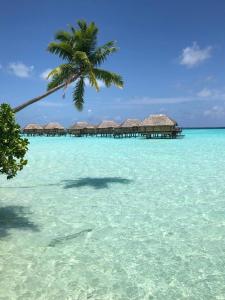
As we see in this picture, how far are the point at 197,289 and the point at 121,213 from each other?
143 inches

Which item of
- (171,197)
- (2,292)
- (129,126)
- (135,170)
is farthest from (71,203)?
(129,126)

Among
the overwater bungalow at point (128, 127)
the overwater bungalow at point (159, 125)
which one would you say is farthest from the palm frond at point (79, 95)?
the overwater bungalow at point (128, 127)

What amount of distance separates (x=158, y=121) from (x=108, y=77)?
30.0 meters

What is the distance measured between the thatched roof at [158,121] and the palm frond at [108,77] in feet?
95.9

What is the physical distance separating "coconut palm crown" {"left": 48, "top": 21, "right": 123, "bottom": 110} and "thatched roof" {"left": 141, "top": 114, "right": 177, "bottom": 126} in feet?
96.4

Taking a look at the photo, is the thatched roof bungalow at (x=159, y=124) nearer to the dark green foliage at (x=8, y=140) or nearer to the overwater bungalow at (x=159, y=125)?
the overwater bungalow at (x=159, y=125)

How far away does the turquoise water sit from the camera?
4.41 m

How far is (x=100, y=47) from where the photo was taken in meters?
11.2

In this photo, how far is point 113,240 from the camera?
6105 millimetres

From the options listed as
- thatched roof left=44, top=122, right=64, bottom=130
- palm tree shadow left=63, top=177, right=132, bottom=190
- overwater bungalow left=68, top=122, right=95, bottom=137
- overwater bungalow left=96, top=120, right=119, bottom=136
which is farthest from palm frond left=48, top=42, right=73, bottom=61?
thatched roof left=44, top=122, right=64, bottom=130

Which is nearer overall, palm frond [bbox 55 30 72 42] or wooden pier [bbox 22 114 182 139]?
palm frond [bbox 55 30 72 42]

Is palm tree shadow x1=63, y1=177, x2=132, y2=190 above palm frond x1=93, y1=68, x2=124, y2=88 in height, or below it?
below

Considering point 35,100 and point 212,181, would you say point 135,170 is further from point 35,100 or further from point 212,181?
point 35,100

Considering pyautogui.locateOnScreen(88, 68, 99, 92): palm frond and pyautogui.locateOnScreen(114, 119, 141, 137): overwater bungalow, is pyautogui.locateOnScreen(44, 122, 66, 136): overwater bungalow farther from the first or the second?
pyautogui.locateOnScreen(88, 68, 99, 92): palm frond
